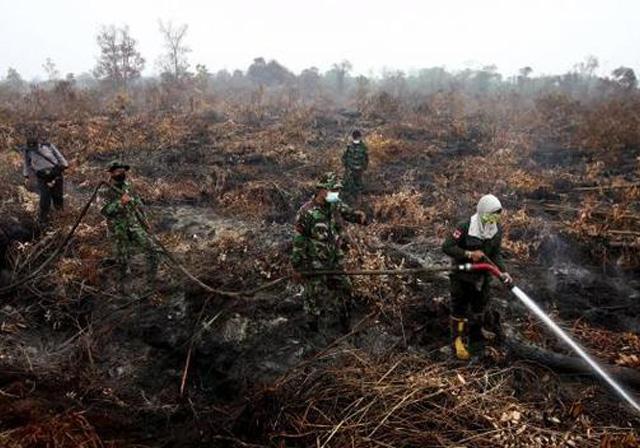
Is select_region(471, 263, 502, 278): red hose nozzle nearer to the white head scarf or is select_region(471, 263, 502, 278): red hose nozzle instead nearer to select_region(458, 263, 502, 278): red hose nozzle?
select_region(458, 263, 502, 278): red hose nozzle

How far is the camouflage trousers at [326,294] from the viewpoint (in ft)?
17.3

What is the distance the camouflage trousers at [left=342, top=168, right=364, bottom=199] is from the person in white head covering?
5.61 meters

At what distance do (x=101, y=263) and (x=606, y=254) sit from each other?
23.5 feet

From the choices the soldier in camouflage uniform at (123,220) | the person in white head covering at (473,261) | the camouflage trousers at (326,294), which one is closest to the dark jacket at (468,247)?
the person in white head covering at (473,261)

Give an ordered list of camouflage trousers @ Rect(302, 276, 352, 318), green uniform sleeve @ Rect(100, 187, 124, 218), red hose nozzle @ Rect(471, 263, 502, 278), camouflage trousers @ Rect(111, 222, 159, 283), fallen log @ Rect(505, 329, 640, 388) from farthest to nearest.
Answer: camouflage trousers @ Rect(111, 222, 159, 283) → green uniform sleeve @ Rect(100, 187, 124, 218) → camouflage trousers @ Rect(302, 276, 352, 318) → fallen log @ Rect(505, 329, 640, 388) → red hose nozzle @ Rect(471, 263, 502, 278)

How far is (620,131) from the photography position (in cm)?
1335

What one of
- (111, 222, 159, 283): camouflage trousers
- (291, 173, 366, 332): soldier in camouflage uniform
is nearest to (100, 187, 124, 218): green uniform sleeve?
(111, 222, 159, 283): camouflage trousers

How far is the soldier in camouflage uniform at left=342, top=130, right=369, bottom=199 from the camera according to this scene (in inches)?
398

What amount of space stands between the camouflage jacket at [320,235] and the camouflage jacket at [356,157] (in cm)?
493

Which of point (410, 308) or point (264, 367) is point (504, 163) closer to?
point (410, 308)

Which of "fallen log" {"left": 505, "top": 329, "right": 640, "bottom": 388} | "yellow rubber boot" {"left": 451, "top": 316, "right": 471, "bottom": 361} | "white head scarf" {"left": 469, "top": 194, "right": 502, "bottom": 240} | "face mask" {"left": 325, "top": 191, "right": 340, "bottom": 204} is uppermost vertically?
"face mask" {"left": 325, "top": 191, "right": 340, "bottom": 204}

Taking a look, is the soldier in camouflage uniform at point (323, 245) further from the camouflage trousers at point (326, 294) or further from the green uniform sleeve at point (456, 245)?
the green uniform sleeve at point (456, 245)

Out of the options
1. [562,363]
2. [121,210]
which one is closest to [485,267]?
[562,363]

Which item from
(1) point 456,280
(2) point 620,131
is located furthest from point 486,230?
(2) point 620,131
